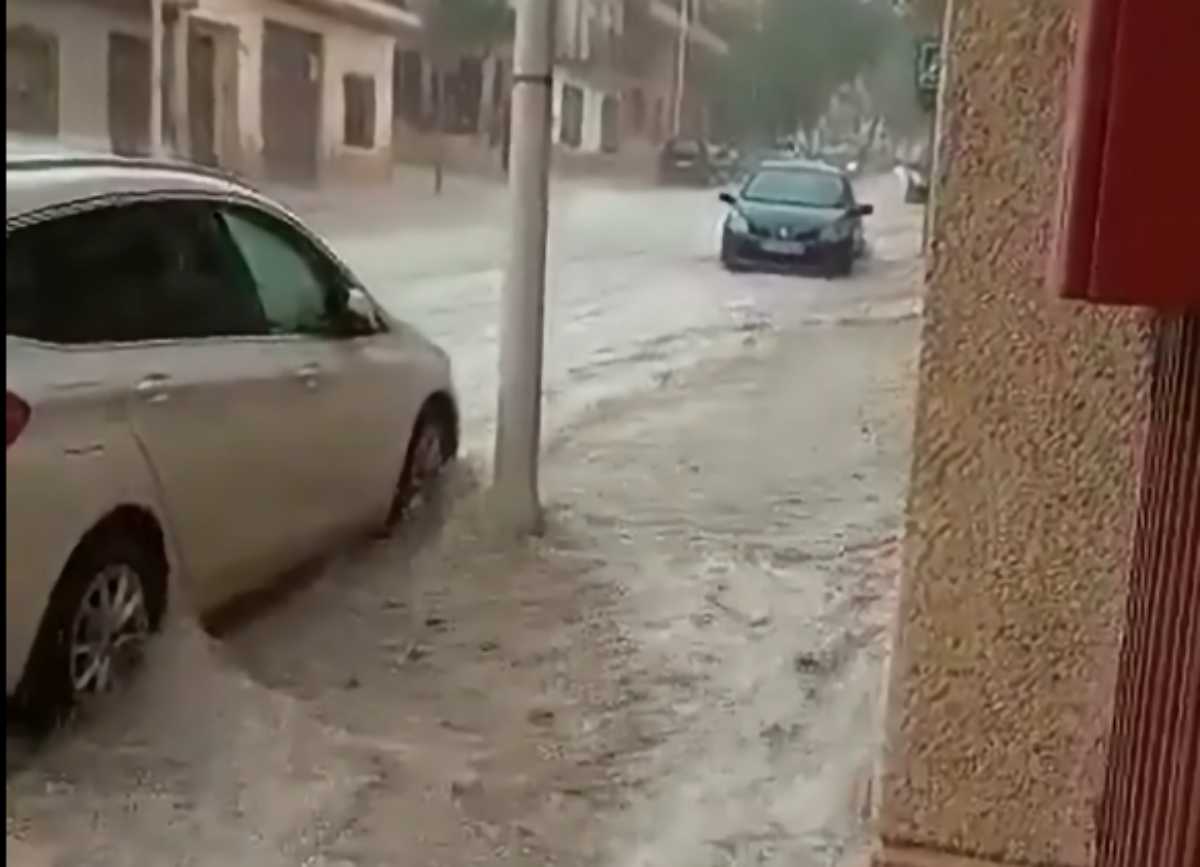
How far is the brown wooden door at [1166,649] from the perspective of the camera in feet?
2.08

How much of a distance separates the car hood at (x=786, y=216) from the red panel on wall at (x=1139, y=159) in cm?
72

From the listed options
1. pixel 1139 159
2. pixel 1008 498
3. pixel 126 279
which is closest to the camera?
pixel 1139 159

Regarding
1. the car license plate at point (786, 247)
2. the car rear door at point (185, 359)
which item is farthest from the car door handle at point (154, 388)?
the car license plate at point (786, 247)

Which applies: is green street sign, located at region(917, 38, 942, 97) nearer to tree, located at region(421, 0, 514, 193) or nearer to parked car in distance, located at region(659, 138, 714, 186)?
parked car in distance, located at region(659, 138, 714, 186)

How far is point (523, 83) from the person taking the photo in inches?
51.9

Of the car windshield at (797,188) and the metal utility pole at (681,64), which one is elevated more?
the metal utility pole at (681,64)

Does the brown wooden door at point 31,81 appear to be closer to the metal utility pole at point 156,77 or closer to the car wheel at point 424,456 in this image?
the metal utility pole at point 156,77

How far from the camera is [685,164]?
1.34 metres

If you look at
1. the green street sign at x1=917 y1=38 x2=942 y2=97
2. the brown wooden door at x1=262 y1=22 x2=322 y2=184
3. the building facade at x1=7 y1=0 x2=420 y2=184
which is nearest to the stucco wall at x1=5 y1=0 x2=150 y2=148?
the building facade at x1=7 y1=0 x2=420 y2=184

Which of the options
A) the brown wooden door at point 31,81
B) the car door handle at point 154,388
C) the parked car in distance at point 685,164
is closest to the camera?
the brown wooden door at point 31,81

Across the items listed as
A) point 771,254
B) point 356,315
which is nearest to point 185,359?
point 356,315

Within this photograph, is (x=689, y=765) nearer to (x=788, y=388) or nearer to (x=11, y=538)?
(x=788, y=388)

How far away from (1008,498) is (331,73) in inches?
29.0

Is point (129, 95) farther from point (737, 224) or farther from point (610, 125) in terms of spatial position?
point (737, 224)
